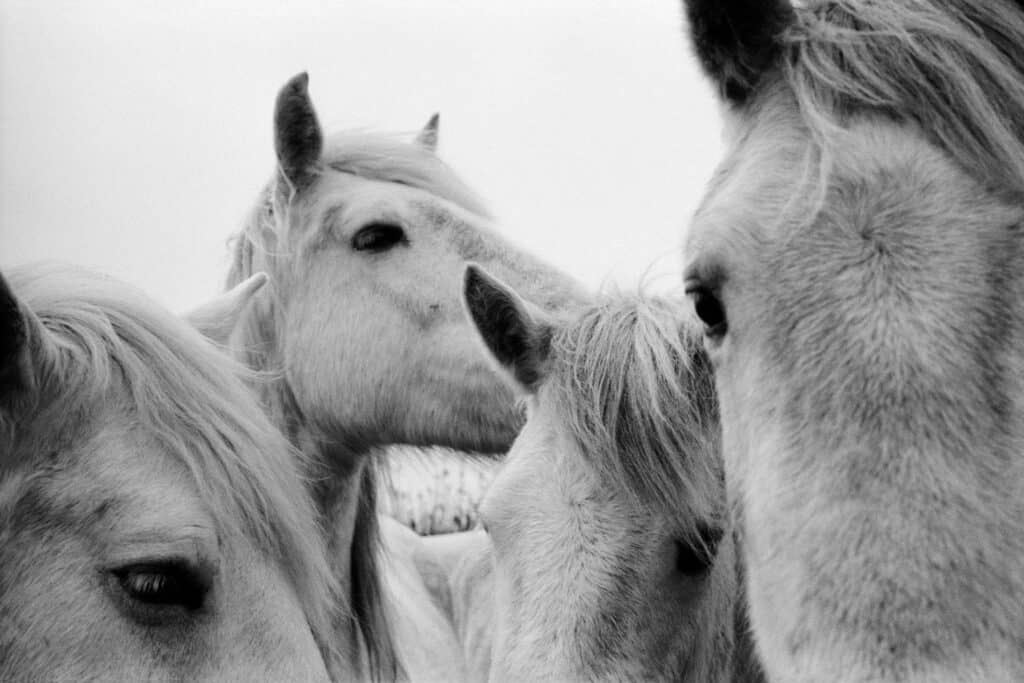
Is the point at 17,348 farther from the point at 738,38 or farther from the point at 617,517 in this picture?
the point at 738,38

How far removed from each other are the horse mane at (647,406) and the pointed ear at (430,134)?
272 centimetres

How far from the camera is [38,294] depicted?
8.91 ft

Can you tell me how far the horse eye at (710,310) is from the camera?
2469 millimetres

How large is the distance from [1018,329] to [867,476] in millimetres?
394

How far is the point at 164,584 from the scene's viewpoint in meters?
2.36

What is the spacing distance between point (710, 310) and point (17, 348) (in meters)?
1.44

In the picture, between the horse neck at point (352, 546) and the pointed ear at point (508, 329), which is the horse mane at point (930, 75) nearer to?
the pointed ear at point (508, 329)

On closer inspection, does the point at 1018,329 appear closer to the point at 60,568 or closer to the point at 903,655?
the point at 903,655

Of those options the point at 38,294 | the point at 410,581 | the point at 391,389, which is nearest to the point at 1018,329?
the point at 38,294

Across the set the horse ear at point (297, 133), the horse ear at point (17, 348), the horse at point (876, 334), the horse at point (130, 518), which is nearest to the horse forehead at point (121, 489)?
the horse at point (130, 518)

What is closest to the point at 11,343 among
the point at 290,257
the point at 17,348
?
the point at 17,348

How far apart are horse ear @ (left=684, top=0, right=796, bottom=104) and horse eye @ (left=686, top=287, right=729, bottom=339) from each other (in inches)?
20.6

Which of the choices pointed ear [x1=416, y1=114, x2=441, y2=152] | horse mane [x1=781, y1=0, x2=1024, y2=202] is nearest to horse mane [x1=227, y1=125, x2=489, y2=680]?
pointed ear [x1=416, y1=114, x2=441, y2=152]

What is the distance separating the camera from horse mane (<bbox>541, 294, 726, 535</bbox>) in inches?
117
